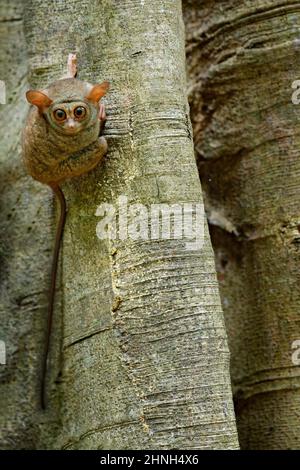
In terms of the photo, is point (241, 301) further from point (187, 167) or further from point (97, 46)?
point (97, 46)

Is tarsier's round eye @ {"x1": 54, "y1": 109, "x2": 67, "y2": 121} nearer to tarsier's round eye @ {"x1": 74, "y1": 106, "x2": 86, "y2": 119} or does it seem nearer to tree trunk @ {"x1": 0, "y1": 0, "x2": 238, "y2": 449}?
tarsier's round eye @ {"x1": 74, "y1": 106, "x2": 86, "y2": 119}

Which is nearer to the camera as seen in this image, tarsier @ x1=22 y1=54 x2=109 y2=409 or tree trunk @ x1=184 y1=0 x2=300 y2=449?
tarsier @ x1=22 y1=54 x2=109 y2=409

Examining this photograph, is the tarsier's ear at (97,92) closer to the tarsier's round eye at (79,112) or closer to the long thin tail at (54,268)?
the tarsier's round eye at (79,112)

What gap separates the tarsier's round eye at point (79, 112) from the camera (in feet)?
8.93

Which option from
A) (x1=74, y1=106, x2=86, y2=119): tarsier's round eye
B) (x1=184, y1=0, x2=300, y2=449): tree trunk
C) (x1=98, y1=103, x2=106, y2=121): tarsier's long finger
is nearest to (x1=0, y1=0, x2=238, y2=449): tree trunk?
(x1=98, y1=103, x2=106, y2=121): tarsier's long finger

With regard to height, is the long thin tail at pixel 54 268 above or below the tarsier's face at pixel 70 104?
below

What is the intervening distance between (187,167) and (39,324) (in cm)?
94

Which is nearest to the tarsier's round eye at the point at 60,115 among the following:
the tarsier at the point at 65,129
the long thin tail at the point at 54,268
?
the tarsier at the point at 65,129

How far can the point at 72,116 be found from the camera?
8.98ft

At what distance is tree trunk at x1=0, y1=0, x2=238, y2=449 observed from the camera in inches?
102

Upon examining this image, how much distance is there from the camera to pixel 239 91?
11.1ft

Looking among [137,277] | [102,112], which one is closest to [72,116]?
[102,112]

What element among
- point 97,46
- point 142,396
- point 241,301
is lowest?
point 142,396

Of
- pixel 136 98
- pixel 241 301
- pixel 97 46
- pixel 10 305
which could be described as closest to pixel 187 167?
pixel 136 98
